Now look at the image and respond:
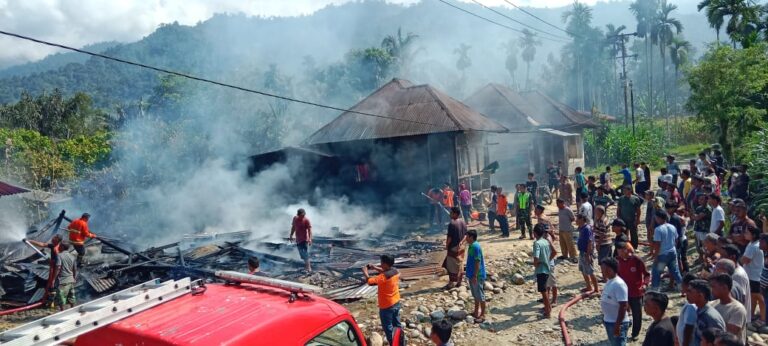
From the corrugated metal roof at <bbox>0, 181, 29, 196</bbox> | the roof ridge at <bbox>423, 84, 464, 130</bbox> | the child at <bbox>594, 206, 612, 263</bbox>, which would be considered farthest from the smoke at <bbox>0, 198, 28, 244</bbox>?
the child at <bbox>594, 206, 612, 263</bbox>

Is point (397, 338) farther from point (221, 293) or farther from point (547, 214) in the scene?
point (547, 214)

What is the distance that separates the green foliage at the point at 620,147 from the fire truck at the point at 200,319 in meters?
31.0

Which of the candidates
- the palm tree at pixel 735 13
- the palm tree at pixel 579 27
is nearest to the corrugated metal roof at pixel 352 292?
the palm tree at pixel 735 13

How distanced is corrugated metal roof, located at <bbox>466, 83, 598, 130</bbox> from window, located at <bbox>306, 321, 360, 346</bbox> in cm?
2458

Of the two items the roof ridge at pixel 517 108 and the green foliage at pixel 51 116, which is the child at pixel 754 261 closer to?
the roof ridge at pixel 517 108

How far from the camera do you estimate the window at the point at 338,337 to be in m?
3.72

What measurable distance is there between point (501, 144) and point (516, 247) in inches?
556

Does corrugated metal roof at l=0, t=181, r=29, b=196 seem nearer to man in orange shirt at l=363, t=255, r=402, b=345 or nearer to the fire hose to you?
man in orange shirt at l=363, t=255, r=402, b=345

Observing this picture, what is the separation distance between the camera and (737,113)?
18.4 metres

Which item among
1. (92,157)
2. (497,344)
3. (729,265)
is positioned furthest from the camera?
(92,157)

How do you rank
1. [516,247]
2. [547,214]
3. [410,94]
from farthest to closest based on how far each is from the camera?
[410,94], [547,214], [516,247]

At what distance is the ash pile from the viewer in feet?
37.6

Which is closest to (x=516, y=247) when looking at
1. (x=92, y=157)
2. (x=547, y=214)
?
(x=547, y=214)

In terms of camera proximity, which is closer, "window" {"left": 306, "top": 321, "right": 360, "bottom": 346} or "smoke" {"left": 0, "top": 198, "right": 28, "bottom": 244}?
"window" {"left": 306, "top": 321, "right": 360, "bottom": 346}
